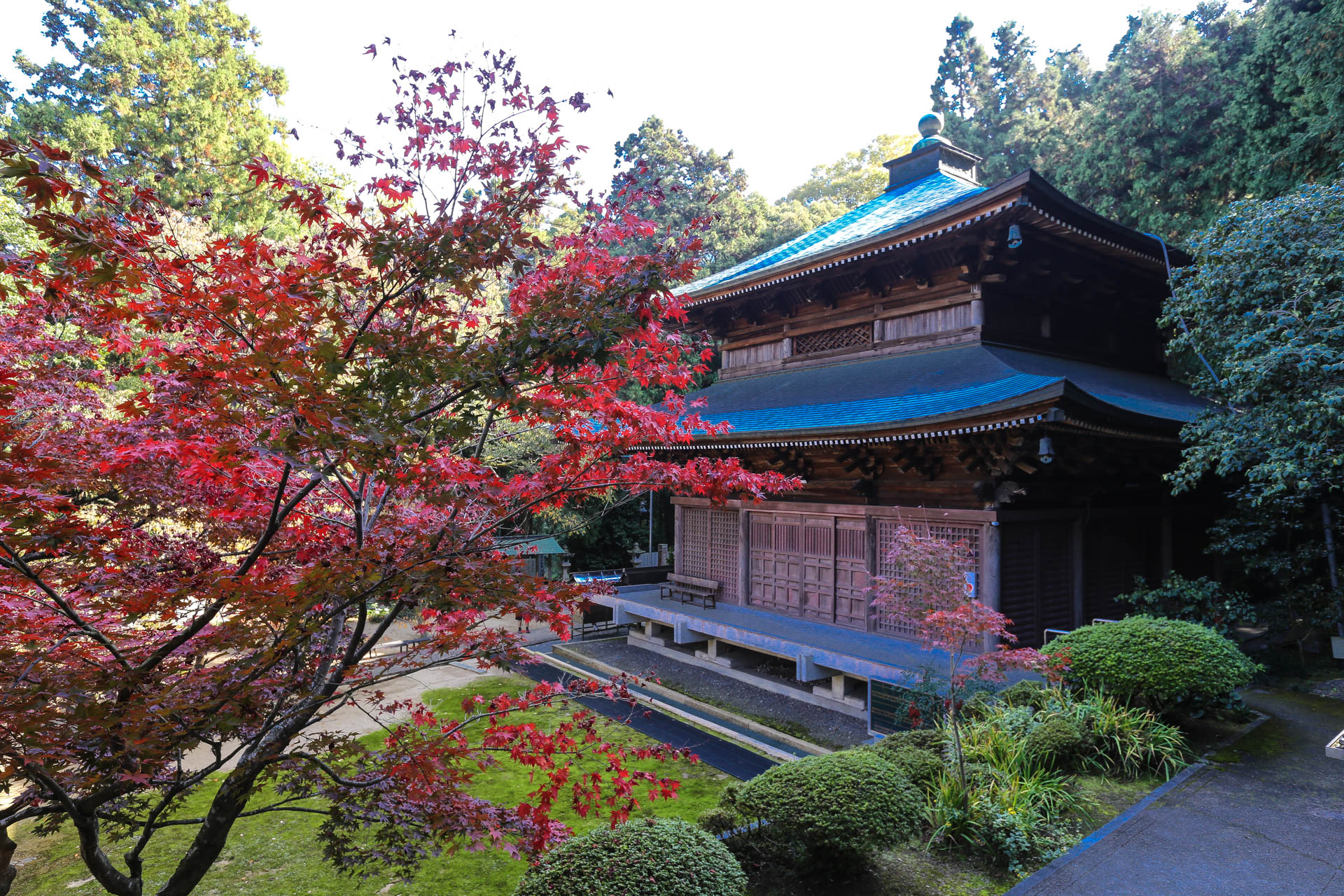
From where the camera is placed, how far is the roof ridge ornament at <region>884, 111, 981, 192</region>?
48.6 feet

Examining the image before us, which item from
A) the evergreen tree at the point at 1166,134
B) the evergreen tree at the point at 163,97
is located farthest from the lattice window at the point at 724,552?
the evergreen tree at the point at 163,97

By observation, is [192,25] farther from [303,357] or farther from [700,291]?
[303,357]

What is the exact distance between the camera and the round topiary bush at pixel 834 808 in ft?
14.6

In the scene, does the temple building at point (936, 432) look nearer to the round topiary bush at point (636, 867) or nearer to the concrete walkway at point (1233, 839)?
the concrete walkway at point (1233, 839)

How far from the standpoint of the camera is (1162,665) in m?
6.72

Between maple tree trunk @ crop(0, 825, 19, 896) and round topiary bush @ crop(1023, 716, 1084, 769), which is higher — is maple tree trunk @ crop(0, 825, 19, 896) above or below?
above

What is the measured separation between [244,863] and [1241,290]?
1249cm

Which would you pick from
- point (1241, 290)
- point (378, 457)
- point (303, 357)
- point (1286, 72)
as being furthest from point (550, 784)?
point (1286, 72)

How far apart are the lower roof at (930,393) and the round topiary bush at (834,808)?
4380 mm

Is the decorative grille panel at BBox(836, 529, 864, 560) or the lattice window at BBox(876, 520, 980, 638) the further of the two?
the decorative grille panel at BBox(836, 529, 864, 560)

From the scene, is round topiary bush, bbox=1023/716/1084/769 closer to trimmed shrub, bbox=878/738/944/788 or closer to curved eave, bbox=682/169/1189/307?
trimmed shrub, bbox=878/738/944/788

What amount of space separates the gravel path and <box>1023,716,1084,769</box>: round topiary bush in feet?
8.23

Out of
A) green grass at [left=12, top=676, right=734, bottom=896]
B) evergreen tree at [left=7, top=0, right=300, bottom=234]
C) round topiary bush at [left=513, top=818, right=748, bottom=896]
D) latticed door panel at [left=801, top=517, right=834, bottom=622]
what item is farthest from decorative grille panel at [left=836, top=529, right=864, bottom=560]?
evergreen tree at [left=7, top=0, right=300, bottom=234]

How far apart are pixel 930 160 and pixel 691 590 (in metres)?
10.7
